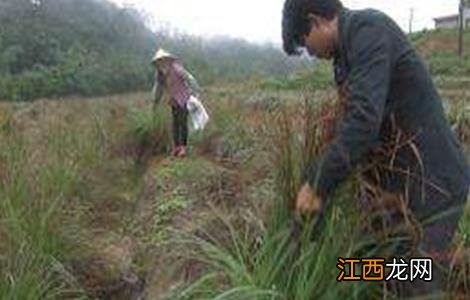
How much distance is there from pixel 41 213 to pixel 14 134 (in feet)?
8.12

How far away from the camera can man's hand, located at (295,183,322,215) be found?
379cm

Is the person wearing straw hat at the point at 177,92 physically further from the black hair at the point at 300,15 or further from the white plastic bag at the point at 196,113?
the black hair at the point at 300,15

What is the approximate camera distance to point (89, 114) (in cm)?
1347

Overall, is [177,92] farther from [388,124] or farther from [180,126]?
[388,124]

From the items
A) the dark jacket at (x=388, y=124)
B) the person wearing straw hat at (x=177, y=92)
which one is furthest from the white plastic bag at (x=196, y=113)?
the dark jacket at (x=388, y=124)

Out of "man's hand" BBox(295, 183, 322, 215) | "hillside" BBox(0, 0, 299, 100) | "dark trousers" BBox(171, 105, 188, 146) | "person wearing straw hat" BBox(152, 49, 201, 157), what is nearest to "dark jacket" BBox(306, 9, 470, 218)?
"man's hand" BBox(295, 183, 322, 215)

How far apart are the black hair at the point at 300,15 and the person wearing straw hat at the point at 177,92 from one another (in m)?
6.65

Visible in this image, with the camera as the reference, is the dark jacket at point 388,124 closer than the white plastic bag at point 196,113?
Yes

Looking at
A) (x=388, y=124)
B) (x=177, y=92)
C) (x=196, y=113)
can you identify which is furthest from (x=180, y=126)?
(x=388, y=124)

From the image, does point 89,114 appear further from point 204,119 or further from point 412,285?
point 412,285

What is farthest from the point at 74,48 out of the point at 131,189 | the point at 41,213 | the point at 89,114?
the point at 41,213

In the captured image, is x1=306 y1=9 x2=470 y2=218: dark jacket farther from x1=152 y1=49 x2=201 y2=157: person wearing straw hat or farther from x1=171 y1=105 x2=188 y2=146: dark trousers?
x1=171 y1=105 x2=188 y2=146: dark trousers

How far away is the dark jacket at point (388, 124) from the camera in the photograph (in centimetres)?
366

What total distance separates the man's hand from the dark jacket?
3 centimetres
